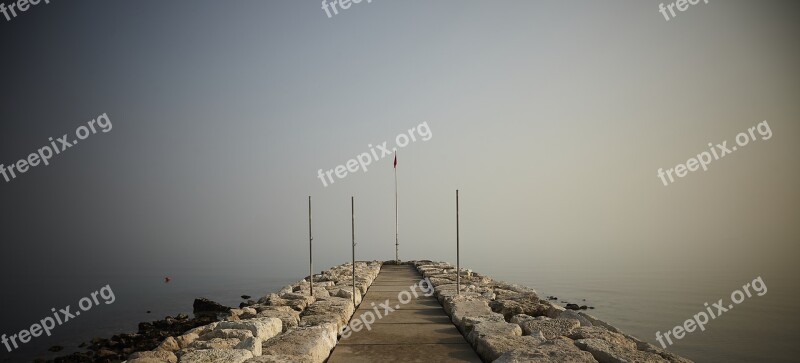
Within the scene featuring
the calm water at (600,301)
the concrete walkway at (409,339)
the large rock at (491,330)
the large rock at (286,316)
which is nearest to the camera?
the concrete walkway at (409,339)

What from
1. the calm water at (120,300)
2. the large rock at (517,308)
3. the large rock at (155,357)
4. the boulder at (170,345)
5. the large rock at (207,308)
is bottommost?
the calm water at (120,300)

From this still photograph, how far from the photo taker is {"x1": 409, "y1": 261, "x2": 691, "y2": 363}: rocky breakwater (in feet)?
13.3

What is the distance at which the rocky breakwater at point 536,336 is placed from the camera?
4.05 meters

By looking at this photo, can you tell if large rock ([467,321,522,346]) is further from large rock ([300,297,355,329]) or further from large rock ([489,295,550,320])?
large rock ([300,297,355,329])

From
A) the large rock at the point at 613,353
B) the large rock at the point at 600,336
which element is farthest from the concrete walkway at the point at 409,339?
the large rock at the point at 600,336

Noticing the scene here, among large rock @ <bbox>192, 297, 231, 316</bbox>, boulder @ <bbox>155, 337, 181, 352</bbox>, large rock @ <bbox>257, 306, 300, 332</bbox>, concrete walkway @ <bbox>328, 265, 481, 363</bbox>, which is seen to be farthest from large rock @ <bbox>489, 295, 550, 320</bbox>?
large rock @ <bbox>192, 297, 231, 316</bbox>

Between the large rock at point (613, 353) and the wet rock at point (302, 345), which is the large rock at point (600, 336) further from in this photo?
the wet rock at point (302, 345)

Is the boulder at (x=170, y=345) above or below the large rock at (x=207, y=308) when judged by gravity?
above

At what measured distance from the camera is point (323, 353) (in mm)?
4574

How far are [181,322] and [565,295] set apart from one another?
43.9 ft

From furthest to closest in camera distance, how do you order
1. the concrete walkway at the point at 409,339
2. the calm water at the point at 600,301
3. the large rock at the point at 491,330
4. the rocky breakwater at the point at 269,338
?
the calm water at the point at 600,301 < the large rock at the point at 491,330 < the concrete walkway at the point at 409,339 < the rocky breakwater at the point at 269,338

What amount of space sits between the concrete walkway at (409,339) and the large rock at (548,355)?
22.0 inches

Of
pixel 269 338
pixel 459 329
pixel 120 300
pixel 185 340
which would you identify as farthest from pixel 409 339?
pixel 120 300

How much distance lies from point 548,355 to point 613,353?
618 mm
